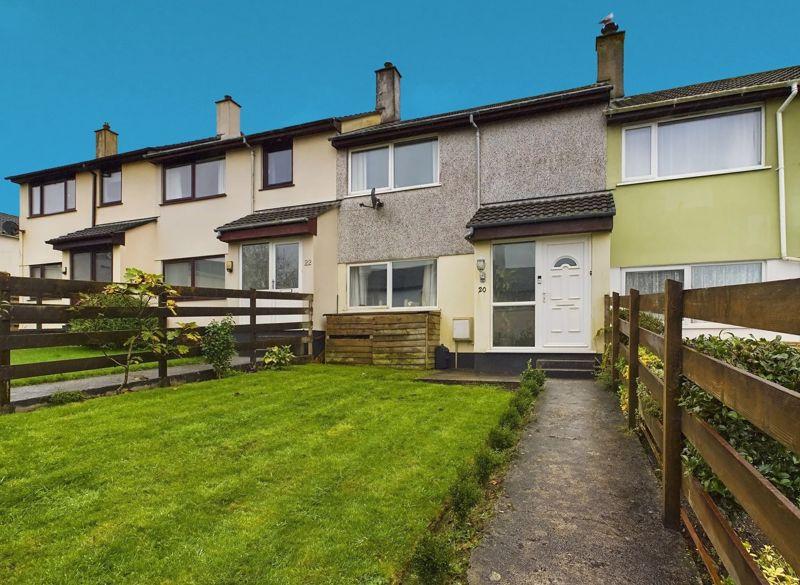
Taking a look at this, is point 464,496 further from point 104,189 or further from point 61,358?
point 104,189

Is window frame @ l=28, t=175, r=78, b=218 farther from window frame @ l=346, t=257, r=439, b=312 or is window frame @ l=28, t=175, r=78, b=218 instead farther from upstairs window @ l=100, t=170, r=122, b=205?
window frame @ l=346, t=257, r=439, b=312

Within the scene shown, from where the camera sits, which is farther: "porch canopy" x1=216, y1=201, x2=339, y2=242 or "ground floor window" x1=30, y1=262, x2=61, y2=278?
"ground floor window" x1=30, y1=262, x2=61, y2=278

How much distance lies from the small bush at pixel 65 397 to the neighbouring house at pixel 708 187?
30.0 feet

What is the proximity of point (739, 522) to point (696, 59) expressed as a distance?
130 m

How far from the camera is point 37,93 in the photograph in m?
73.4

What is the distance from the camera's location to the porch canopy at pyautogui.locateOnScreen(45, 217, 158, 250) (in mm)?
12828

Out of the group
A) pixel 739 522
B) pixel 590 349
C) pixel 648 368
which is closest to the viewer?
pixel 739 522

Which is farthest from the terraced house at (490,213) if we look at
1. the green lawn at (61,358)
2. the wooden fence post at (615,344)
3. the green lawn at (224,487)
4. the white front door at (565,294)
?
the green lawn at (224,487)

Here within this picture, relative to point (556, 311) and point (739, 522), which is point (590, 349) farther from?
point (739, 522)

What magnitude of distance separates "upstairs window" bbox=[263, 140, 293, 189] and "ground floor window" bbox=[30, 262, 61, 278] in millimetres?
8827

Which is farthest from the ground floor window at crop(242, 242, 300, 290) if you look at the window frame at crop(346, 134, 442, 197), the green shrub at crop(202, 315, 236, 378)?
the green shrub at crop(202, 315, 236, 378)

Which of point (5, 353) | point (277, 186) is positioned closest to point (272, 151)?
point (277, 186)

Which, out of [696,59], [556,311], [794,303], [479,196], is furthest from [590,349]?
[696,59]

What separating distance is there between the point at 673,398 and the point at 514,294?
6.49 metres
